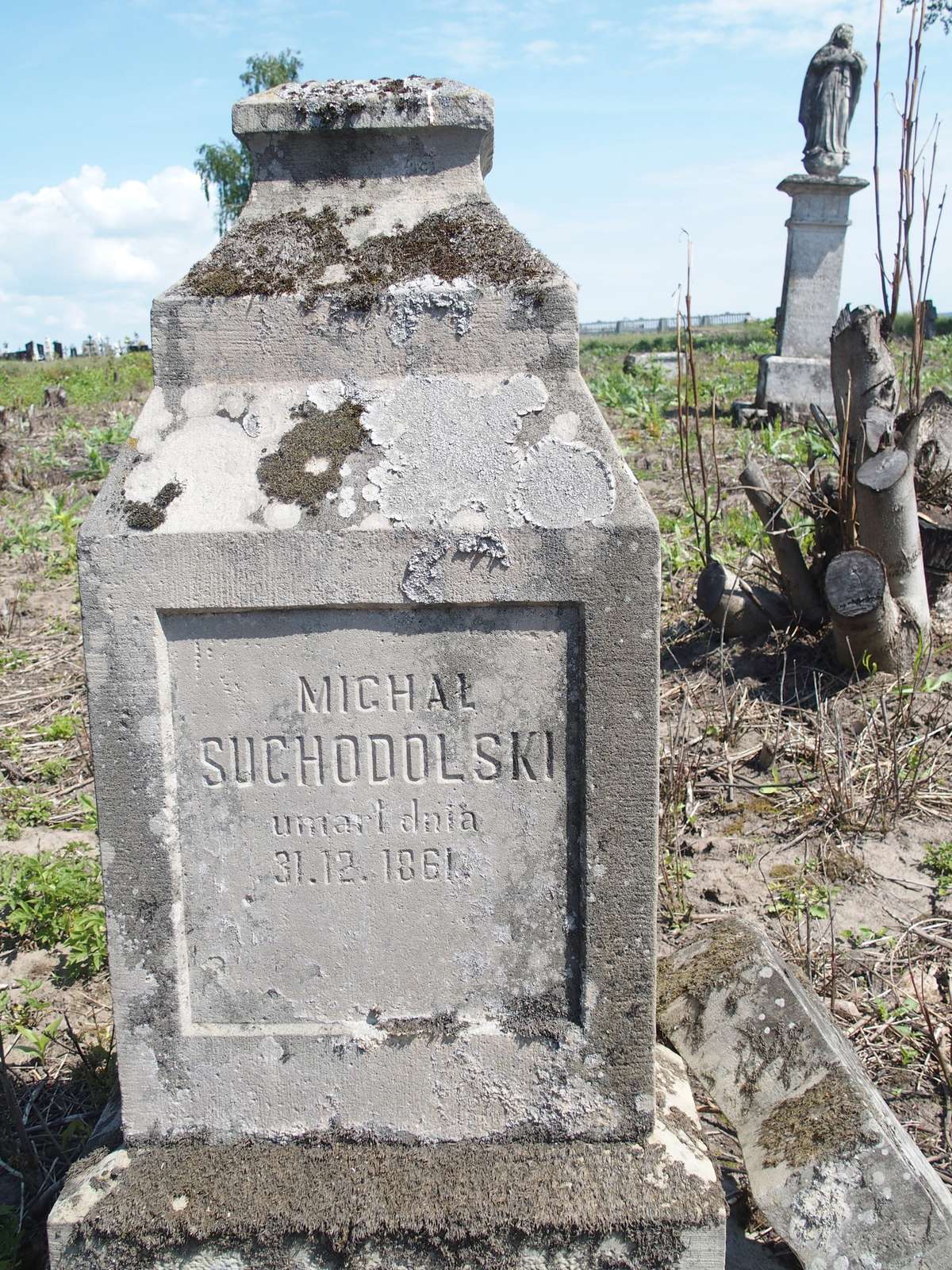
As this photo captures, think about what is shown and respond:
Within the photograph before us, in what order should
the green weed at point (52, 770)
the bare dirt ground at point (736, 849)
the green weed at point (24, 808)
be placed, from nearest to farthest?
the bare dirt ground at point (736, 849)
the green weed at point (24, 808)
the green weed at point (52, 770)

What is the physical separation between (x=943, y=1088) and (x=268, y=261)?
2.56 meters

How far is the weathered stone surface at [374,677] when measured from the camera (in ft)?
6.27

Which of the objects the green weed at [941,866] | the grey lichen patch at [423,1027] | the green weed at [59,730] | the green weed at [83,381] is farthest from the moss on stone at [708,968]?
the green weed at [83,381]

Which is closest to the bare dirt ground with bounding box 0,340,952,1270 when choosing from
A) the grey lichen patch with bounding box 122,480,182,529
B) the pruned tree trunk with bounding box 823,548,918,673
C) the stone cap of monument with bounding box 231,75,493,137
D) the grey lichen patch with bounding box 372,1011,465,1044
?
the pruned tree trunk with bounding box 823,548,918,673

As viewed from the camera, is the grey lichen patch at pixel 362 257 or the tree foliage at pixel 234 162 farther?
the tree foliage at pixel 234 162

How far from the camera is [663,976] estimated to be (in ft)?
8.34

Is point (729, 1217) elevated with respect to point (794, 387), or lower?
lower

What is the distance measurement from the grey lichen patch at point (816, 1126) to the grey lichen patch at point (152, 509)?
170 cm

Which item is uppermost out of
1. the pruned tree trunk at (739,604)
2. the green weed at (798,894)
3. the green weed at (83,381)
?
the green weed at (83,381)

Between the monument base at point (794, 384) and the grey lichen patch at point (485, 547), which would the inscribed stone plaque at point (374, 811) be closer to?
the grey lichen patch at point (485, 547)

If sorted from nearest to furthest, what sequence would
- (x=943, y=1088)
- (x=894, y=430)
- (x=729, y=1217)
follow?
1. (x=729, y=1217)
2. (x=943, y=1088)
3. (x=894, y=430)

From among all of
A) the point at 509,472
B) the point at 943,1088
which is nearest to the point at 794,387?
the point at 943,1088

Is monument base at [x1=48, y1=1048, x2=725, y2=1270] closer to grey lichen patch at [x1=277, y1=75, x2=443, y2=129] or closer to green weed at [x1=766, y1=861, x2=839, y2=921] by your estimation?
green weed at [x1=766, y1=861, x2=839, y2=921]

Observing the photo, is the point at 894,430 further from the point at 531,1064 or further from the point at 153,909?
the point at 153,909
